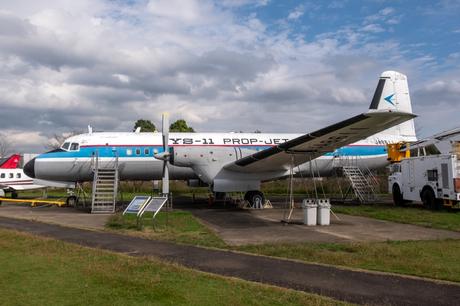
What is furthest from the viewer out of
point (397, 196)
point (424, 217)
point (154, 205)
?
point (397, 196)

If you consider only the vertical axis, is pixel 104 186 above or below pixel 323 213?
above

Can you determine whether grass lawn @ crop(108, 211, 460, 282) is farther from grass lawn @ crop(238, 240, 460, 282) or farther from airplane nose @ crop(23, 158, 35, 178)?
airplane nose @ crop(23, 158, 35, 178)

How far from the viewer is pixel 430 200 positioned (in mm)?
19078

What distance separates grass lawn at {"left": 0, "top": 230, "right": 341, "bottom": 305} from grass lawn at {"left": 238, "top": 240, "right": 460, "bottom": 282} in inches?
99.1

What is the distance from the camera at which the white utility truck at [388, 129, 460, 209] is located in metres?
17.7

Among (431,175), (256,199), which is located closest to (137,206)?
(256,199)

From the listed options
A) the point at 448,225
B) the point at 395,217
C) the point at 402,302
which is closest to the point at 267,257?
the point at 402,302

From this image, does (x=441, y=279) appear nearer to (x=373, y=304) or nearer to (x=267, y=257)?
(x=373, y=304)

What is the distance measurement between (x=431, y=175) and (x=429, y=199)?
3.80ft

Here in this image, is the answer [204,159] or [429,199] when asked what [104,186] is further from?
[429,199]

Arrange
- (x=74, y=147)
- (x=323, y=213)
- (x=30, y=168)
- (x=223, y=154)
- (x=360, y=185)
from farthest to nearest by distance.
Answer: (x=360, y=185) → (x=74, y=147) → (x=30, y=168) → (x=223, y=154) → (x=323, y=213)

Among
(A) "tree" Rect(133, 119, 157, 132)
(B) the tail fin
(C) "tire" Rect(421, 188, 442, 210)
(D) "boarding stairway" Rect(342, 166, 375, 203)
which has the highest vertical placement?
(A) "tree" Rect(133, 119, 157, 132)

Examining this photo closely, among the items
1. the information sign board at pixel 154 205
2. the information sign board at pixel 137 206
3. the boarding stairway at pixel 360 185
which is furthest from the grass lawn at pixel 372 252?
the boarding stairway at pixel 360 185

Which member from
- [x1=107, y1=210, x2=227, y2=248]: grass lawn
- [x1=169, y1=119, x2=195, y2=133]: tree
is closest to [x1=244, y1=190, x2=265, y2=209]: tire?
[x1=107, y1=210, x2=227, y2=248]: grass lawn
